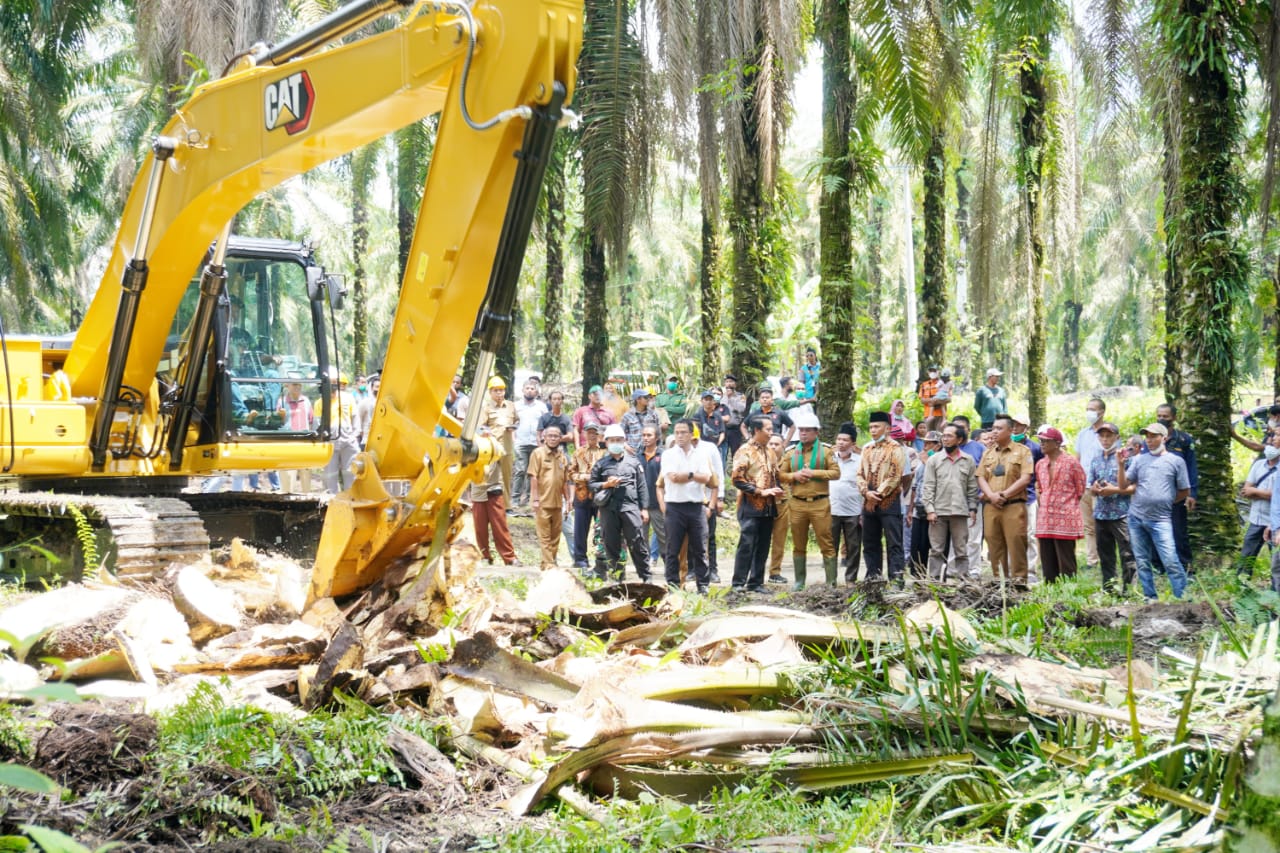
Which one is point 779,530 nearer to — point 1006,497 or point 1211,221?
point 1006,497

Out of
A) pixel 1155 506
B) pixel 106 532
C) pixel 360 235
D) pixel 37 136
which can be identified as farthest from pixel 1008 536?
pixel 360 235

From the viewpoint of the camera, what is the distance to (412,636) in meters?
7.50

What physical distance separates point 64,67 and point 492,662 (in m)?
25.9

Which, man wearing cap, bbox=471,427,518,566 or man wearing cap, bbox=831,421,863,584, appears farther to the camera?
man wearing cap, bbox=471,427,518,566

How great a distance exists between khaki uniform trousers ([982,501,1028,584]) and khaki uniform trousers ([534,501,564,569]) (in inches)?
182

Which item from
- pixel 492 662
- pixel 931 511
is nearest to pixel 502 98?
pixel 492 662

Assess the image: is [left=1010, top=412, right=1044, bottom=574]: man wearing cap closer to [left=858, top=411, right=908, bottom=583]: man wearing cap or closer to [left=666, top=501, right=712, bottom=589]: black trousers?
[left=858, top=411, right=908, bottom=583]: man wearing cap

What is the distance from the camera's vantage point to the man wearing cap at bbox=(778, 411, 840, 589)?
12750 millimetres

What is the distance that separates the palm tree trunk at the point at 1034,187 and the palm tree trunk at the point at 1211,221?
20.0 feet

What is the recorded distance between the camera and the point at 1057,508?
11805mm

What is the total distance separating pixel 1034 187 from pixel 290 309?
11.7 metres

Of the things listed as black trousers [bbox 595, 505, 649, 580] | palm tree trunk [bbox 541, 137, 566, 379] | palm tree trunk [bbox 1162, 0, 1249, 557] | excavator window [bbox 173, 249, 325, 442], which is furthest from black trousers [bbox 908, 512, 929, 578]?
palm tree trunk [bbox 541, 137, 566, 379]

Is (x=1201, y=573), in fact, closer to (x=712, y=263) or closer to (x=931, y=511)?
(x=931, y=511)

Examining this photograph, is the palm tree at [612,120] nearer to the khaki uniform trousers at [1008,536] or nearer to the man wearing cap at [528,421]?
the man wearing cap at [528,421]
